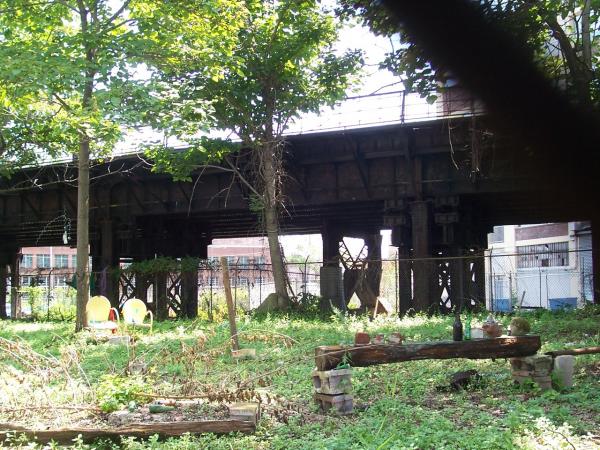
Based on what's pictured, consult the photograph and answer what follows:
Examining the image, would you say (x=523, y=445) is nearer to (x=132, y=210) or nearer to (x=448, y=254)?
(x=448, y=254)

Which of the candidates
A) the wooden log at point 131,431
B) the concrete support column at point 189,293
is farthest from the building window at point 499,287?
the wooden log at point 131,431

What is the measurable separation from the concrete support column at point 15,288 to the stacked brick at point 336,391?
24846 millimetres

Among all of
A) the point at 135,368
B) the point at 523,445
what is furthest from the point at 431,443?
the point at 135,368

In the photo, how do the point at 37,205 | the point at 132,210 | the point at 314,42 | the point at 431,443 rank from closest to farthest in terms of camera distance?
the point at 431,443
the point at 314,42
the point at 132,210
the point at 37,205

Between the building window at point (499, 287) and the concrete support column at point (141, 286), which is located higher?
the concrete support column at point (141, 286)

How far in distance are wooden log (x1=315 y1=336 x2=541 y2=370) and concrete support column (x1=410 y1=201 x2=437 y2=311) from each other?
11456mm

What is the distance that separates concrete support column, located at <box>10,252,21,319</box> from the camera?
28766 mm

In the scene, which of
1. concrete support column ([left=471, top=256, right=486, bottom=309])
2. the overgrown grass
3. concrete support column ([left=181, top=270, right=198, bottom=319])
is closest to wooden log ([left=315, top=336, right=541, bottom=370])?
the overgrown grass

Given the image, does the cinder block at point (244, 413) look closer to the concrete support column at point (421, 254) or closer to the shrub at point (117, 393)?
the shrub at point (117, 393)

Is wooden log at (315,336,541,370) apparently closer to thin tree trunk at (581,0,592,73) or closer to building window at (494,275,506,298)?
thin tree trunk at (581,0,592,73)

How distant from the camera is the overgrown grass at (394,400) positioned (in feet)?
18.4

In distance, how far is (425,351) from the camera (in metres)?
7.54

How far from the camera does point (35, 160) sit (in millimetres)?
18156

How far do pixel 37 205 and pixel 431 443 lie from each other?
941 inches
